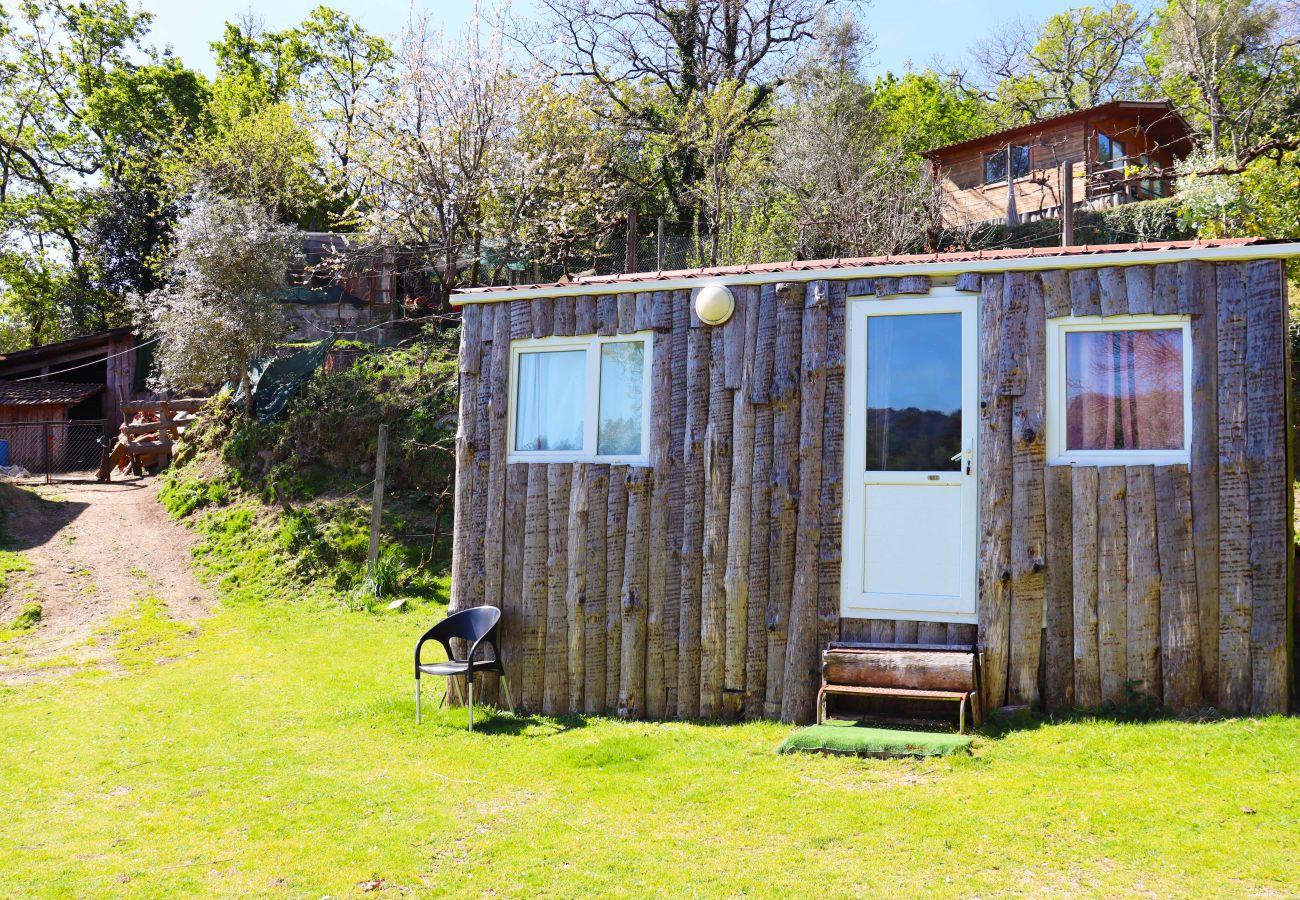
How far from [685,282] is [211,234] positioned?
1339 cm

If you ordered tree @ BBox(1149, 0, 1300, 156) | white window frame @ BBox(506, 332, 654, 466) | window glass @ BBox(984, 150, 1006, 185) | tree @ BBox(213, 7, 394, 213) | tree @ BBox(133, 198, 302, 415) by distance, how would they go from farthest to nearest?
tree @ BBox(213, 7, 394, 213), tree @ BBox(1149, 0, 1300, 156), window glass @ BBox(984, 150, 1006, 185), tree @ BBox(133, 198, 302, 415), white window frame @ BBox(506, 332, 654, 466)

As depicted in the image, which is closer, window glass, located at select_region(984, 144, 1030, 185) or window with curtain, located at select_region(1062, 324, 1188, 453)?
window with curtain, located at select_region(1062, 324, 1188, 453)

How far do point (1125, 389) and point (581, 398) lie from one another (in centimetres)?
382

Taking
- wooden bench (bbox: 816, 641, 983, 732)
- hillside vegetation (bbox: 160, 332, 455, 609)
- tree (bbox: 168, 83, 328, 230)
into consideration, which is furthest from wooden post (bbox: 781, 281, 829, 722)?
tree (bbox: 168, 83, 328, 230)

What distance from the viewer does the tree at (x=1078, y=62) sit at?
32.7m

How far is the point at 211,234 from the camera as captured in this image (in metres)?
17.8

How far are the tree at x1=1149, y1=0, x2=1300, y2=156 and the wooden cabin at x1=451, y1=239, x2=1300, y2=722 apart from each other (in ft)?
73.4

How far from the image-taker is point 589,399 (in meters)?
Result: 7.68

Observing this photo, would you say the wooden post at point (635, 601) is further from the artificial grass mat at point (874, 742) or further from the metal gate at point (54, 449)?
the metal gate at point (54, 449)

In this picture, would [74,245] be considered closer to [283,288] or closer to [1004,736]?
[283,288]

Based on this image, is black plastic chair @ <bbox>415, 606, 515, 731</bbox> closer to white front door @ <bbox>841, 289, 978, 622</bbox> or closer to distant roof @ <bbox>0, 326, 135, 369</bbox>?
white front door @ <bbox>841, 289, 978, 622</bbox>

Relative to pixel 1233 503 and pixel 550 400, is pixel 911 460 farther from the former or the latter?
pixel 550 400

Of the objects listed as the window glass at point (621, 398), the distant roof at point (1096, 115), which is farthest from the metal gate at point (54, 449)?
the distant roof at point (1096, 115)

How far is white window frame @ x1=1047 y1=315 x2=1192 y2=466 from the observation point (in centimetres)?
623
